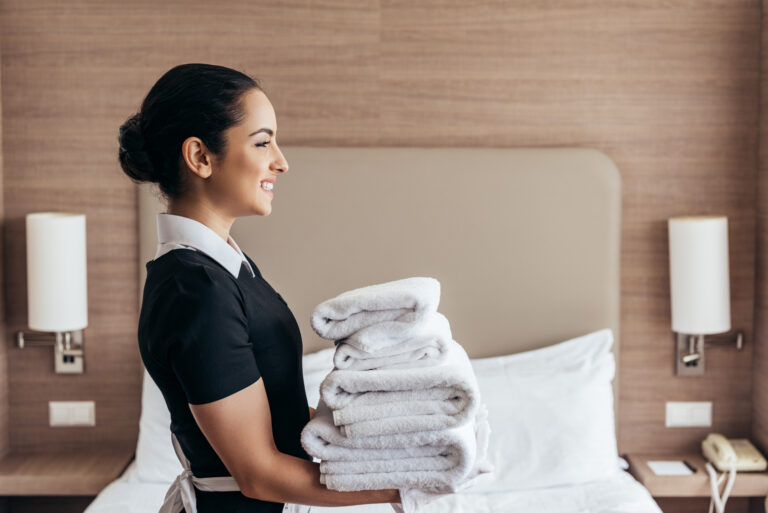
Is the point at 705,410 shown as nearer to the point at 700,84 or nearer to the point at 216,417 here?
the point at 700,84

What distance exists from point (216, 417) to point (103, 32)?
183cm

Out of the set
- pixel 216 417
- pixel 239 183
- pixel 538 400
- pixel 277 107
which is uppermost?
pixel 277 107

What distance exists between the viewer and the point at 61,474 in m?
2.35

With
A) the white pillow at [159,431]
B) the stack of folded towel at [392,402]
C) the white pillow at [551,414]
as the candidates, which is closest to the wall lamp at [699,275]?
the white pillow at [551,414]

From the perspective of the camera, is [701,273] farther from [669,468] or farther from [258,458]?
[258,458]

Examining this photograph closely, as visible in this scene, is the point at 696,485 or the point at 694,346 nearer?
the point at 696,485

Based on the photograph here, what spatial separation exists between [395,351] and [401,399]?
0.24 ft

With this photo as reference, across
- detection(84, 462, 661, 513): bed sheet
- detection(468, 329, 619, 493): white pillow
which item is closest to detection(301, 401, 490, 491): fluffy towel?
detection(84, 462, 661, 513): bed sheet

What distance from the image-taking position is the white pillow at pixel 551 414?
6.89 ft

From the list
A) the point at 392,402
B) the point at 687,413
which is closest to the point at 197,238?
the point at 392,402

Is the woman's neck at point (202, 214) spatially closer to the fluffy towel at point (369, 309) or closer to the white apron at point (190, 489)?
the fluffy towel at point (369, 309)

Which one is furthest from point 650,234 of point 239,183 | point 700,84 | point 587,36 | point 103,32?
point 103,32

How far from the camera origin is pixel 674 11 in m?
2.44

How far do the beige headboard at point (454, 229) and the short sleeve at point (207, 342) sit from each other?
1312mm
